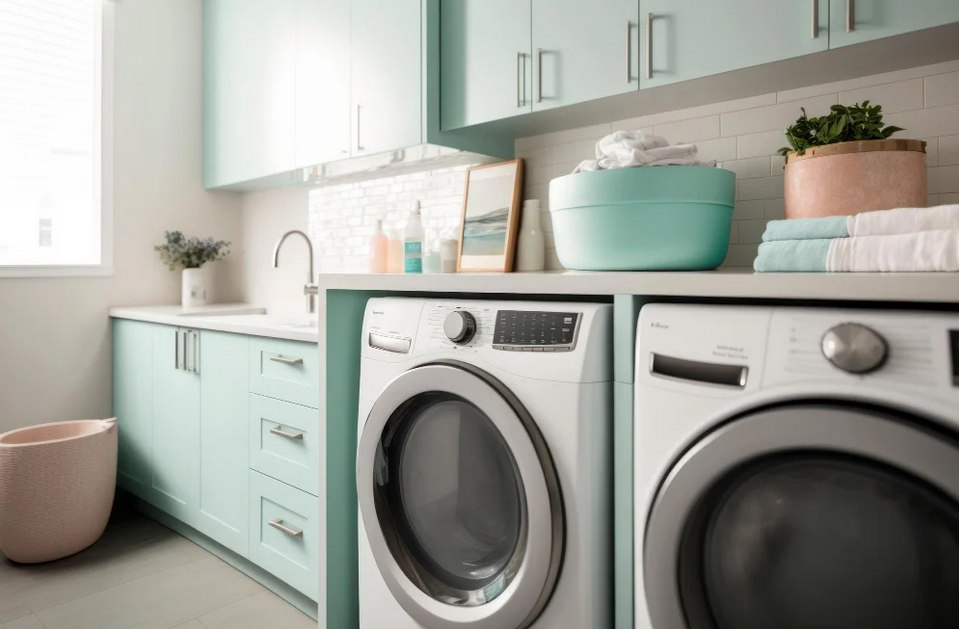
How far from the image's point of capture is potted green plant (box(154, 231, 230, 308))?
10.4ft

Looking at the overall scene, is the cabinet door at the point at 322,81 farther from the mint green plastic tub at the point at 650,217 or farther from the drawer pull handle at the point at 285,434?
the mint green plastic tub at the point at 650,217

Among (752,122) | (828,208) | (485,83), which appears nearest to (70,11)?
(485,83)

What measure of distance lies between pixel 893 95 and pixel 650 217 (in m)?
0.73

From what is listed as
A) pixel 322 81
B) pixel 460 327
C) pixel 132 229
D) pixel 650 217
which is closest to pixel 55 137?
pixel 132 229

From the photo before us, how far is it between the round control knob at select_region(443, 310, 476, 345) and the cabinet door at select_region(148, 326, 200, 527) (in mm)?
1573

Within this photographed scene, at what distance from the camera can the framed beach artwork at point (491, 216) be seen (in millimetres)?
2201

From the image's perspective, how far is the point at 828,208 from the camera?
134 centimetres

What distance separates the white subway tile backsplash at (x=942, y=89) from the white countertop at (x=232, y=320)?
1.71 meters

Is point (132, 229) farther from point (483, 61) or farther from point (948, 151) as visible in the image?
point (948, 151)

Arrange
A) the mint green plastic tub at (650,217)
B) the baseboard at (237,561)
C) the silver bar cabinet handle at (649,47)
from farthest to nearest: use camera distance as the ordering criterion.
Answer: the baseboard at (237,561)
the silver bar cabinet handle at (649,47)
the mint green plastic tub at (650,217)

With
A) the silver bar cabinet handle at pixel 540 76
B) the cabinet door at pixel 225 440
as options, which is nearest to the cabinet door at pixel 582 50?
the silver bar cabinet handle at pixel 540 76

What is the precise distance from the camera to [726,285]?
1.04m

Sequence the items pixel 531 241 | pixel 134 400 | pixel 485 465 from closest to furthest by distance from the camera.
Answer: pixel 485 465, pixel 531 241, pixel 134 400

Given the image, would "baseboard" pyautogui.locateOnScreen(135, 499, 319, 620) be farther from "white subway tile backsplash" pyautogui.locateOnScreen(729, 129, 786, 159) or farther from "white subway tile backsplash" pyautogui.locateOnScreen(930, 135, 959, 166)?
"white subway tile backsplash" pyautogui.locateOnScreen(930, 135, 959, 166)
